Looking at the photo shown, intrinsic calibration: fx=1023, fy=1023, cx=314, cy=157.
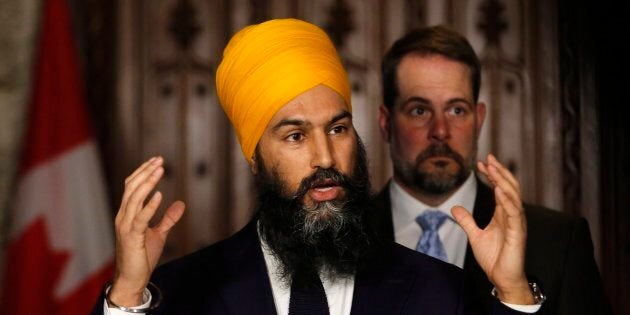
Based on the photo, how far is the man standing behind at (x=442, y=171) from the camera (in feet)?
10.8

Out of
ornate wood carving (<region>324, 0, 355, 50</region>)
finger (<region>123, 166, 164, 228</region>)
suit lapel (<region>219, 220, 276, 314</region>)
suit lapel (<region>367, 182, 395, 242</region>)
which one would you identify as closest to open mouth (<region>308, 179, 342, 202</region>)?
suit lapel (<region>219, 220, 276, 314</region>)

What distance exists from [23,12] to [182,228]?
1.25m

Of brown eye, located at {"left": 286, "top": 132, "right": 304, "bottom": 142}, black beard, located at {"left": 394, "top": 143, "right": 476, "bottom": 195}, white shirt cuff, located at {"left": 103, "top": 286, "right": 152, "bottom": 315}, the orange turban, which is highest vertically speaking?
the orange turban

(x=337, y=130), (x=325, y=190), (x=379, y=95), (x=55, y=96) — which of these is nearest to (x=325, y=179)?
(x=325, y=190)

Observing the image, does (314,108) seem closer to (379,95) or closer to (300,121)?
(300,121)

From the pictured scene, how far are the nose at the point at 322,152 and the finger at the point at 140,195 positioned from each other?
0.44 meters

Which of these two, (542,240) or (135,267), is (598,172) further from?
(135,267)

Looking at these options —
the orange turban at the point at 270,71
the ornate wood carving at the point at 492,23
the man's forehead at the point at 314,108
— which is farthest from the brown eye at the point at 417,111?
the ornate wood carving at the point at 492,23

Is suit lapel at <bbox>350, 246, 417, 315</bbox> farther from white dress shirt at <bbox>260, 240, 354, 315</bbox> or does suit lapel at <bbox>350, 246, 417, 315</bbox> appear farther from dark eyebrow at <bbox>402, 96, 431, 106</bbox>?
dark eyebrow at <bbox>402, 96, 431, 106</bbox>

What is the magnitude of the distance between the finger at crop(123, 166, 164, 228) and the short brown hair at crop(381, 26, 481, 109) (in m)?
1.34

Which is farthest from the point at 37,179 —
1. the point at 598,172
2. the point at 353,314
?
the point at 598,172

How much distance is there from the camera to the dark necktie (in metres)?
2.66

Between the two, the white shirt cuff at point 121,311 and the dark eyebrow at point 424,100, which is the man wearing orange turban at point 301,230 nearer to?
the white shirt cuff at point 121,311

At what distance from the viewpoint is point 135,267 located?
96.9 inches
